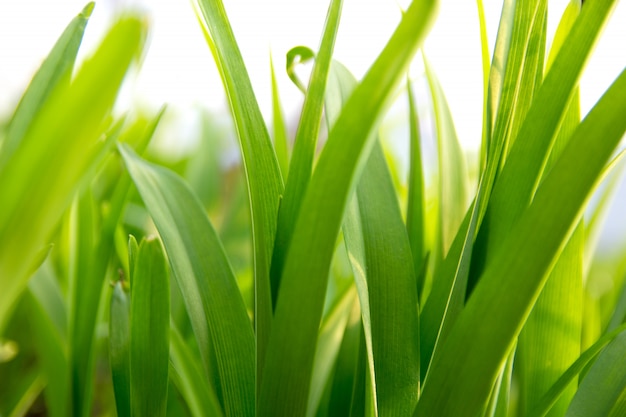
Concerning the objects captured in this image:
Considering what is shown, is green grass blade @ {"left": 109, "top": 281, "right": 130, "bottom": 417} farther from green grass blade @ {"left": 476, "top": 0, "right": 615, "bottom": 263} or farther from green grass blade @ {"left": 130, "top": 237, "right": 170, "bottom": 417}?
green grass blade @ {"left": 476, "top": 0, "right": 615, "bottom": 263}

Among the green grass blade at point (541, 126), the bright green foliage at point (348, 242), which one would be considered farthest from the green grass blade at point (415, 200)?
the green grass blade at point (541, 126)

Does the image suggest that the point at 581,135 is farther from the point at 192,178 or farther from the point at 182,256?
the point at 192,178

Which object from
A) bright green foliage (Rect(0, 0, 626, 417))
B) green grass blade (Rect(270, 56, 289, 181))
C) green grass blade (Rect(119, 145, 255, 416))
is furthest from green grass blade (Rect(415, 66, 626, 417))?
green grass blade (Rect(270, 56, 289, 181))

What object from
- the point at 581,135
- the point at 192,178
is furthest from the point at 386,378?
the point at 192,178

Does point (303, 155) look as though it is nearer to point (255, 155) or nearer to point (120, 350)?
point (255, 155)

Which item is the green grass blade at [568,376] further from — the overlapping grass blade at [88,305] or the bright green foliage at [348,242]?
the overlapping grass blade at [88,305]

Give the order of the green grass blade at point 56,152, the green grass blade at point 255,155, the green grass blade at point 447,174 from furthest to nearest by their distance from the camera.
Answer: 1. the green grass blade at point 447,174
2. the green grass blade at point 255,155
3. the green grass blade at point 56,152

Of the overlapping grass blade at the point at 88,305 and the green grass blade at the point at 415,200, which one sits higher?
the green grass blade at the point at 415,200
